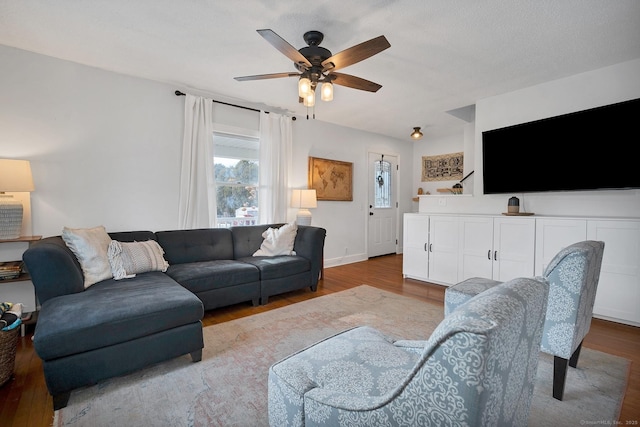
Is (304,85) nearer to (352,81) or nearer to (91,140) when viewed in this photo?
(352,81)

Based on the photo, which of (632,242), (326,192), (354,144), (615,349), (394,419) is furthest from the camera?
(354,144)

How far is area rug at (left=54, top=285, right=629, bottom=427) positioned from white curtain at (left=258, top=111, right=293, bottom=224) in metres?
1.92

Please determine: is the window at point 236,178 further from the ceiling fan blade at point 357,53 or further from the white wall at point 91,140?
the ceiling fan blade at point 357,53

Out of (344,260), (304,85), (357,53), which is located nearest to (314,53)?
(304,85)

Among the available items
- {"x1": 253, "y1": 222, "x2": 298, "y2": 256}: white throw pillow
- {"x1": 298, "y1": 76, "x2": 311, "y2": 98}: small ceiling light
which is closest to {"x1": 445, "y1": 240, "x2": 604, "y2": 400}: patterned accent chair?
{"x1": 298, "y1": 76, "x2": 311, "y2": 98}: small ceiling light

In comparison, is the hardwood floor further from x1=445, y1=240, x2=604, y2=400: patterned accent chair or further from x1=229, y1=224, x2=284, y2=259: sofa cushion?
x1=229, y1=224, x2=284, y2=259: sofa cushion

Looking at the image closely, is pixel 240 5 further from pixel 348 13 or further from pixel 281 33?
pixel 348 13

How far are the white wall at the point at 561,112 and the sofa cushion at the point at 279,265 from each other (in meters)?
2.32

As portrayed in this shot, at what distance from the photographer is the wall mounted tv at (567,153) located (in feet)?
9.32

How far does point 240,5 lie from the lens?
6.76 feet

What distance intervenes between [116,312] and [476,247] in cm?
372

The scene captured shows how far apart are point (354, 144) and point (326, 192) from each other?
3.86ft

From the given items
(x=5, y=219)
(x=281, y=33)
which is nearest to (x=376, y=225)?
(x=281, y=33)

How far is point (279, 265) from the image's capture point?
328 cm
